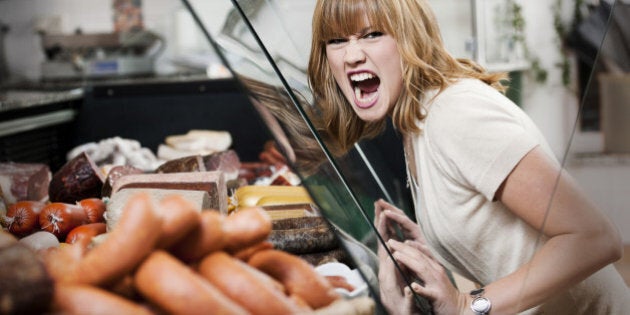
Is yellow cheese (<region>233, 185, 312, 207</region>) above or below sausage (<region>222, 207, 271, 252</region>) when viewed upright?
below

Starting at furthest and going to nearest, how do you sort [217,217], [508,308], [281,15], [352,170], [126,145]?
[126,145]
[281,15]
[352,170]
[508,308]
[217,217]

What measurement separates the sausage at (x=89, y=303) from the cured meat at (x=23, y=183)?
1.20m

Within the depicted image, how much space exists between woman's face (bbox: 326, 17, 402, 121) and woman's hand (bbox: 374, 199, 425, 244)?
195 millimetres

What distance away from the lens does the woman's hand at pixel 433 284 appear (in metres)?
1.18

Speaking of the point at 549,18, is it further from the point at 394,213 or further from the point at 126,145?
the point at 126,145

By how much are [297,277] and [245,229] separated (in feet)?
0.30

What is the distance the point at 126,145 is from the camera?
9.24 ft

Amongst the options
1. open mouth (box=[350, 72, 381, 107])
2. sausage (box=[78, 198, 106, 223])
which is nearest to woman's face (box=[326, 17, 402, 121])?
open mouth (box=[350, 72, 381, 107])

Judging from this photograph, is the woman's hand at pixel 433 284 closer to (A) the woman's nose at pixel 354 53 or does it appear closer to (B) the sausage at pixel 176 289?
(A) the woman's nose at pixel 354 53

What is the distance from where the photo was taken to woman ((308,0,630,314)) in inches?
41.7

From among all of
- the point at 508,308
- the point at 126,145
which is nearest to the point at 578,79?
the point at 508,308

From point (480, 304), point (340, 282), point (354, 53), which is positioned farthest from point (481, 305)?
point (354, 53)

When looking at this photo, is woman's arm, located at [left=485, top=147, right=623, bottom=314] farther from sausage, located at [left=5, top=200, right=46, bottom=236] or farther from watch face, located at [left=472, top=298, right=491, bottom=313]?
sausage, located at [left=5, top=200, right=46, bottom=236]

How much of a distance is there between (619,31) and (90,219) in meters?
1.12
